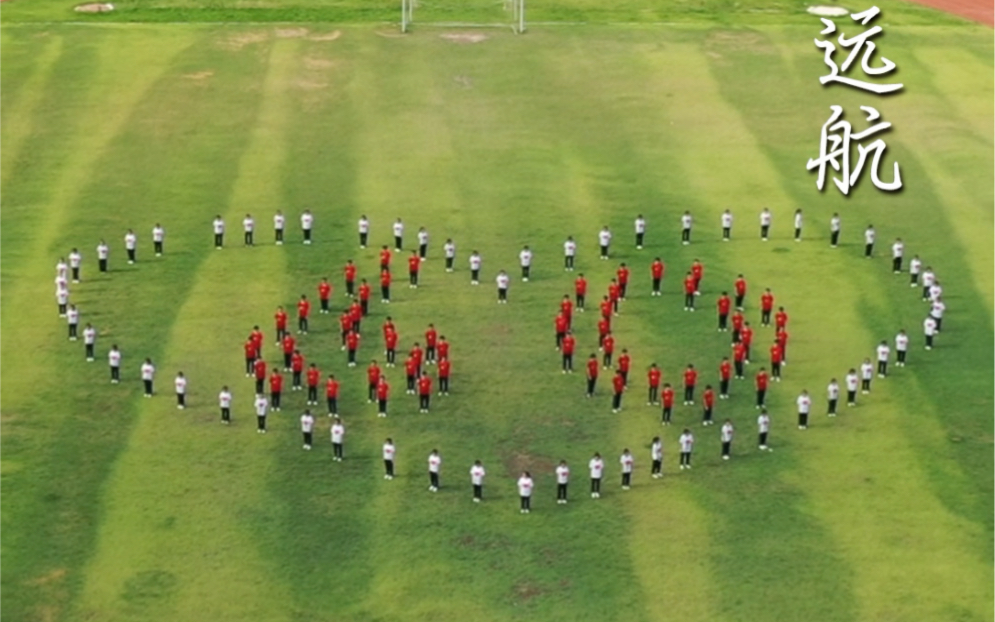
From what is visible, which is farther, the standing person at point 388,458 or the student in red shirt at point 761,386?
the student in red shirt at point 761,386

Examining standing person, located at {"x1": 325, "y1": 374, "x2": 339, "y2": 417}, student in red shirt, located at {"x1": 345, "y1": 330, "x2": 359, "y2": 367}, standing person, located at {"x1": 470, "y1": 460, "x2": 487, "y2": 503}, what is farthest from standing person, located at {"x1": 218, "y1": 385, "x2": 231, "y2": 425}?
standing person, located at {"x1": 470, "y1": 460, "x2": 487, "y2": 503}

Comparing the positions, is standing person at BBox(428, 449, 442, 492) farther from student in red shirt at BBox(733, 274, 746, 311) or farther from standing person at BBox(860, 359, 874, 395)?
student in red shirt at BBox(733, 274, 746, 311)

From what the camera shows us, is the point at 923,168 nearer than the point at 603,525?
No

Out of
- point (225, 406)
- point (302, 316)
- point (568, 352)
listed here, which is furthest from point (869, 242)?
point (225, 406)

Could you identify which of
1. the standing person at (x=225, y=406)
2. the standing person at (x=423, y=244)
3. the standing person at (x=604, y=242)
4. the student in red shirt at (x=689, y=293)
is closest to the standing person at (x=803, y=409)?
the student in red shirt at (x=689, y=293)

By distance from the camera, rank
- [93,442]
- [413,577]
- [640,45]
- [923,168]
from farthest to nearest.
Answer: [640,45]
[923,168]
[93,442]
[413,577]

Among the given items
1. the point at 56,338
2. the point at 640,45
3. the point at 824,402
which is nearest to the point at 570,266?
the point at 824,402

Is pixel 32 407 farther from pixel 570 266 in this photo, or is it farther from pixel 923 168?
pixel 923 168

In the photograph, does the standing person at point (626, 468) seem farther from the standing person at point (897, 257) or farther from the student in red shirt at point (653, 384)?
the standing person at point (897, 257)
